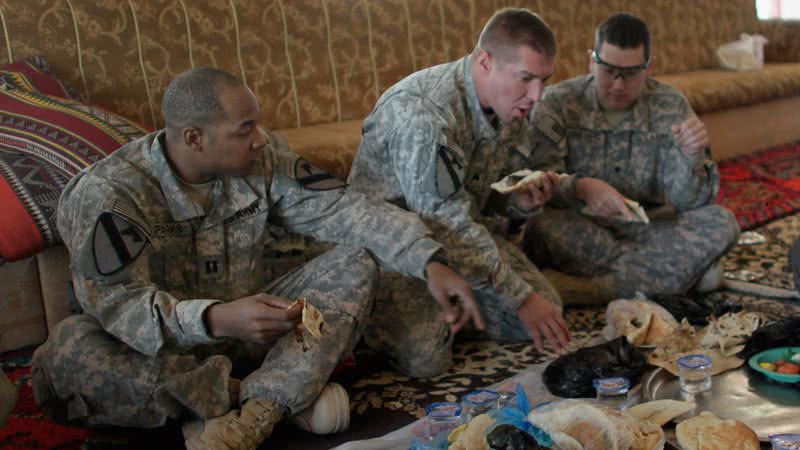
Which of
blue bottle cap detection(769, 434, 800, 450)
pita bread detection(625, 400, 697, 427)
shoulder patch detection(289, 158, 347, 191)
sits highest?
shoulder patch detection(289, 158, 347, 191)

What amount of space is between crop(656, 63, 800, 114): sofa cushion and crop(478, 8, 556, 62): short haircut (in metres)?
2.60

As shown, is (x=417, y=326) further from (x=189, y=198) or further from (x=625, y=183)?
(x=625, y=183)

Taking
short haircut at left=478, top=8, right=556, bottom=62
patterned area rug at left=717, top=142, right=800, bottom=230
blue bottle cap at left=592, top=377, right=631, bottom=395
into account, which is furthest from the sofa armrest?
blue bottle cap at left=592, top=377, right=631, bottom=395

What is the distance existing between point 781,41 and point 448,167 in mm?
4935

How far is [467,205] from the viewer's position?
2355mm

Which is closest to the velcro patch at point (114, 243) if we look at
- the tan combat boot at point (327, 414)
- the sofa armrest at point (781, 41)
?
the tan combat boot at point (327, 414)

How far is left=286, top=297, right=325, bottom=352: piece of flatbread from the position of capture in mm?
1875

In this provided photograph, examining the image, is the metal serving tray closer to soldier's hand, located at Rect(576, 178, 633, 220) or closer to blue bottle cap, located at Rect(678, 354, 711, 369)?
blue bottle cap, located at Rect(678, 354, 711, 369)

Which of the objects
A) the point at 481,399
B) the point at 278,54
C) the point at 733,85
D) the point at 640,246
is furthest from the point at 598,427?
the point at 733,85

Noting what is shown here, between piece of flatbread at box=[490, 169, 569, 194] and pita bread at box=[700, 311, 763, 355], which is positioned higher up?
piece of flatbread at box=[490, 169, 569, 194]

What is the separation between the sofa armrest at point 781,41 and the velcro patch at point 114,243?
5549mm

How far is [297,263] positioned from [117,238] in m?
0.65

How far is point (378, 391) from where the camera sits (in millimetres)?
2275

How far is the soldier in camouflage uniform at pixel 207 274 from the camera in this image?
6.20 ft
